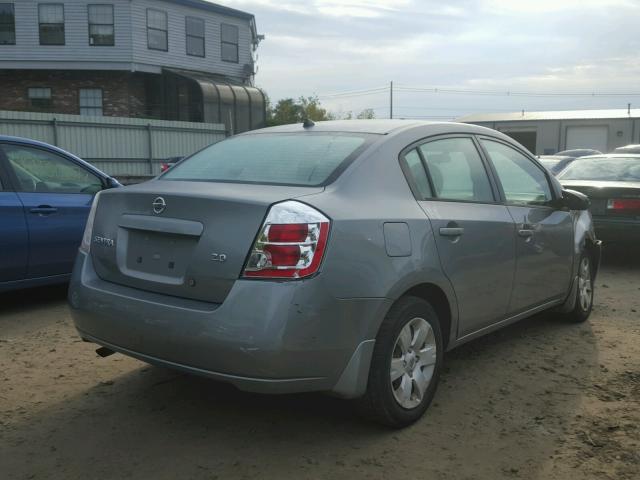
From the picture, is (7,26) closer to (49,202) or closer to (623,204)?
(49,202)

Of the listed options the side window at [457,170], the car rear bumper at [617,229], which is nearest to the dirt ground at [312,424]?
the side window at [457,170]

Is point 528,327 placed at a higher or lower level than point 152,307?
lower

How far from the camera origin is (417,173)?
362cm

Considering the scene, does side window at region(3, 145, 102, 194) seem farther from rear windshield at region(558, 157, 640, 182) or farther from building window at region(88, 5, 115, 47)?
building window at region(88, 5, 115, 47)

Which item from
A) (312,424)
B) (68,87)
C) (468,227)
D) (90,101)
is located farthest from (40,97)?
(312,424)

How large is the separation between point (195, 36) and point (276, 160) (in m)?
25.2

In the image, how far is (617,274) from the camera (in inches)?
304

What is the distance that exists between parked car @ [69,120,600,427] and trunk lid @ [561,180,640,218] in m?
3.92

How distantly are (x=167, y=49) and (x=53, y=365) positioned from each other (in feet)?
78.5

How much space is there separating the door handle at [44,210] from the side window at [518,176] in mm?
3717

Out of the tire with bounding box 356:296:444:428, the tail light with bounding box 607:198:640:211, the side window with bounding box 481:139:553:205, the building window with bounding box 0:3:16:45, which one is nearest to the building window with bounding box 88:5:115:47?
the building window with bounding box 0:3:16:45

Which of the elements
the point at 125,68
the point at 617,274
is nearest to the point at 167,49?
the point at 125,68

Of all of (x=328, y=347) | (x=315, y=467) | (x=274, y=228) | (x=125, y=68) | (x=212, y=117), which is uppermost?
(x=125, y=68)

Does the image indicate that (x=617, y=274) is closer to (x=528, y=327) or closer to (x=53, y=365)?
(x=528, y=327)
